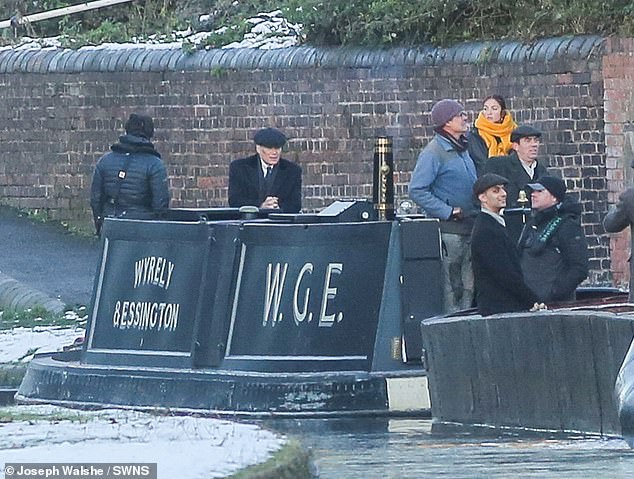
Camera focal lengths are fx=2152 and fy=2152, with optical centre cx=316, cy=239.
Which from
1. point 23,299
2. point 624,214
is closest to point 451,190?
point 624,214

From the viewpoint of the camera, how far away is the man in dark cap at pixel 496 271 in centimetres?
1143

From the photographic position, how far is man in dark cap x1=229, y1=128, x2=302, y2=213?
13.9m

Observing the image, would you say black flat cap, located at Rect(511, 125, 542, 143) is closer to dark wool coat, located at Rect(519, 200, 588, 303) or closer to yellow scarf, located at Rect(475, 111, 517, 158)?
yellow scarf, located at Rect(475, 111, 517, 158)

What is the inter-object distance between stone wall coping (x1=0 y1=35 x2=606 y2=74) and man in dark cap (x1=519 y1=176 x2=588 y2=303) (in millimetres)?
5595

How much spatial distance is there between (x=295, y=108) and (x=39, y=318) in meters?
3.74

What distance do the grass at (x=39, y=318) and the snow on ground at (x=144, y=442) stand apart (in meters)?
7.61

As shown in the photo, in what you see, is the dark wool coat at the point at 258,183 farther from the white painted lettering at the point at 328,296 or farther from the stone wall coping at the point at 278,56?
the stone wall coping at the point at 278,56

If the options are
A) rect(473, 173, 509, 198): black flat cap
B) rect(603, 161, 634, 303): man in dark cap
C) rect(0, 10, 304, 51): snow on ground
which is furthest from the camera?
rect(0, 10, 304, 51): snow on ground

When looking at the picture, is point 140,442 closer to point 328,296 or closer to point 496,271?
point 496,271

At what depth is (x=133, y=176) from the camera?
15266mm

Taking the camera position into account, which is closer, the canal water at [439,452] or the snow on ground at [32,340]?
the canal water at [439,452]

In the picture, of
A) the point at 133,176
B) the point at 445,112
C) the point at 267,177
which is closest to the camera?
the point at 445,112

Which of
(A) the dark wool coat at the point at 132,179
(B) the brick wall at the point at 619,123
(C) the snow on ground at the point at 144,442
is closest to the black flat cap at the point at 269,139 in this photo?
(A) the dark wool coat at the point at 132,179

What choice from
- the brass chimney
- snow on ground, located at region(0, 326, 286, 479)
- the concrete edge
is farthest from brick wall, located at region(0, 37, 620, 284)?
snow on ground, located at region(0, 326, 286, 479)
